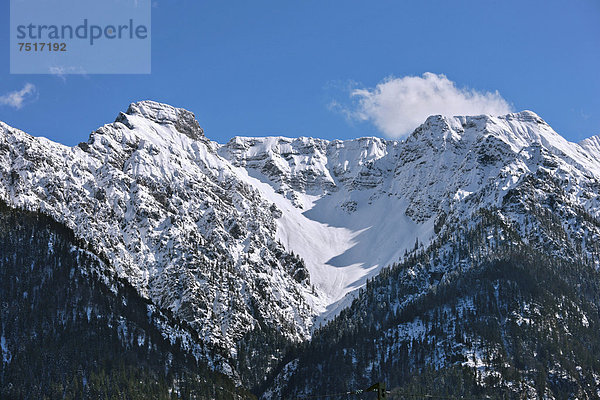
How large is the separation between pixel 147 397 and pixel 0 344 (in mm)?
38645

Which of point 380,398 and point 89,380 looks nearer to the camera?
point 380,398

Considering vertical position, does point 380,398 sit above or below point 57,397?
below

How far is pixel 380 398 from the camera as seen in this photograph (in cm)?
6081

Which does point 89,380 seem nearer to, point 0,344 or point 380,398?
point 0,344

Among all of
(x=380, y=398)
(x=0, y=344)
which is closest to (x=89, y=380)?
(x=0, y=344)

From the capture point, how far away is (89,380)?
643ft

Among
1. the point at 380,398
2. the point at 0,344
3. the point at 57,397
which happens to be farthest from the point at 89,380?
the point at 380,398

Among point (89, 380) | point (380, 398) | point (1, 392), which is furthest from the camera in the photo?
point (89, 380)

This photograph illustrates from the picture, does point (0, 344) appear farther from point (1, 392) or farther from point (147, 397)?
point (147, 397)

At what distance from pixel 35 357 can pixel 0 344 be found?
9.48 metres

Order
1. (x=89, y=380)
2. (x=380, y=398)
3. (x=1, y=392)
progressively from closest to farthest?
(x=380, y=398) < (x=1, y=392) < (x=89, y=380)

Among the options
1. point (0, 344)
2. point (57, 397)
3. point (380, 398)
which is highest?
point (0, 344)

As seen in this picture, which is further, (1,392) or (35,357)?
(35,357)

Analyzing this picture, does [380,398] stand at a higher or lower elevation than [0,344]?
lower
